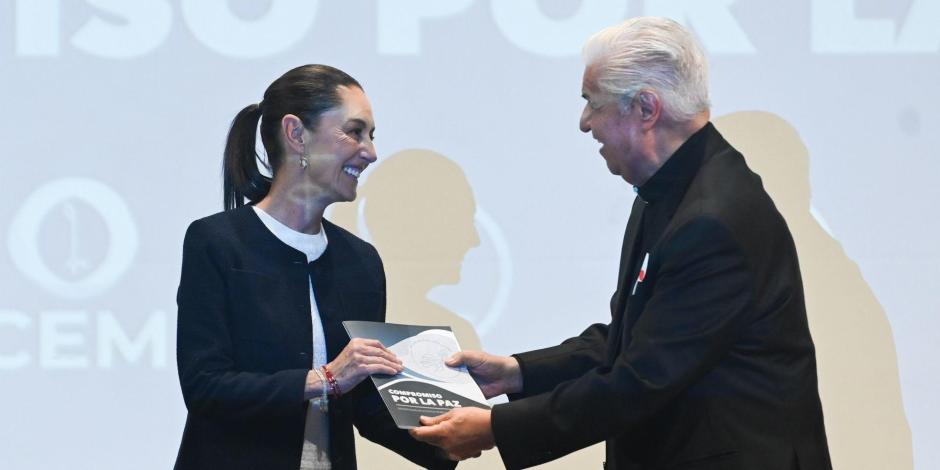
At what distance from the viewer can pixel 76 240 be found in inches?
134

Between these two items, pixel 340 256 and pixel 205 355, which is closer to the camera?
pixel 205 355

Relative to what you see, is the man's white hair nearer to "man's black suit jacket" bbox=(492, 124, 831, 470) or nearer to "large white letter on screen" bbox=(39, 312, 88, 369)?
"man's black suit jacket" bbox=(492, 124, 831, 470)

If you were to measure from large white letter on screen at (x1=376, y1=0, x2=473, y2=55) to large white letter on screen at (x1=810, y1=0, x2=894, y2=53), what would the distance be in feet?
3.34

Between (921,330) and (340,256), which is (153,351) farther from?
(921,330)

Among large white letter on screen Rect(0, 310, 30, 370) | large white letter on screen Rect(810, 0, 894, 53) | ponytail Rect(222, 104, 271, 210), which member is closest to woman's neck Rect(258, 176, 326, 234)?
ponytail Rect(222, 104, 271, 210)

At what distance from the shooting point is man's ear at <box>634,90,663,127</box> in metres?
2.16

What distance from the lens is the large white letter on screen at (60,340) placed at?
3.41m

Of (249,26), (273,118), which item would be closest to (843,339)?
(273,118)

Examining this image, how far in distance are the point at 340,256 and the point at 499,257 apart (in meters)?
0.91

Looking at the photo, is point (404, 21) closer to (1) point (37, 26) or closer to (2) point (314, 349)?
(1) point (37, 26)

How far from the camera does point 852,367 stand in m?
3.41

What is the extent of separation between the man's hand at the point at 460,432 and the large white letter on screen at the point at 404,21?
146 centimetres

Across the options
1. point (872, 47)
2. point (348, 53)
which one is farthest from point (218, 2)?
point (872, 47)

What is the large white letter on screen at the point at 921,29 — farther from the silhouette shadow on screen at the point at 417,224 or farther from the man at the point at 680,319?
the man at the point at 680,319
